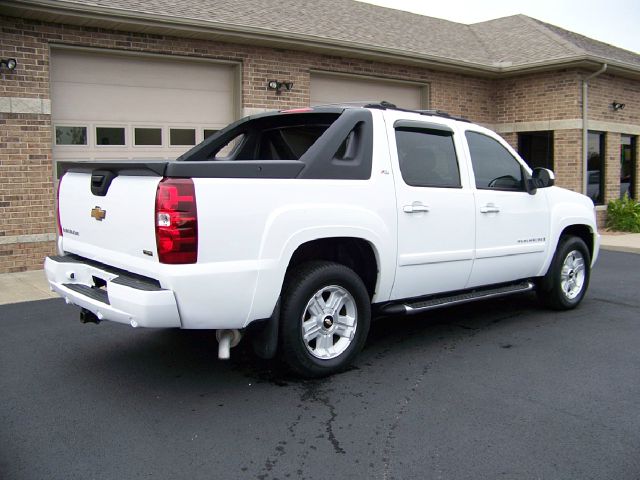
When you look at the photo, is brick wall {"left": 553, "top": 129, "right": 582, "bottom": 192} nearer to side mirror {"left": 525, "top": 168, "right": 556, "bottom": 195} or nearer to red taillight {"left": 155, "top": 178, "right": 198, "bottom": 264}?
side mirror {"left": 525, "top": 168, "right": 556, "bottom": 195}

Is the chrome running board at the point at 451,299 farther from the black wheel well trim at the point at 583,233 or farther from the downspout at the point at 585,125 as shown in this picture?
the downspout at the point at 585,125

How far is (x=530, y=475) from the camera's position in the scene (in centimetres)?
317

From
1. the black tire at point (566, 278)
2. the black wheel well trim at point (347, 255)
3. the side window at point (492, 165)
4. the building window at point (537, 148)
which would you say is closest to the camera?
the black wheel well trim at point (347, 255)

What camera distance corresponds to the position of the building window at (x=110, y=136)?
9.85m

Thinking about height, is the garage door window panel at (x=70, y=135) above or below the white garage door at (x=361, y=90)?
below

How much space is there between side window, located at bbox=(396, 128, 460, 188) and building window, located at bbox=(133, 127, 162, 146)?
246 inches

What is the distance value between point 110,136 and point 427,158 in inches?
251

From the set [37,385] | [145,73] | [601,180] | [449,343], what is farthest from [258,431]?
[601,180]

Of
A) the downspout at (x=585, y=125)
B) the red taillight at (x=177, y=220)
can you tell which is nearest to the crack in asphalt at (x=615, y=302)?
the red taillight at (x=177, y=220)

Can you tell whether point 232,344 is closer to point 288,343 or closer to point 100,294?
point 288,343

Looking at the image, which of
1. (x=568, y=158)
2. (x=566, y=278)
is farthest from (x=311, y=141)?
(x=568, y=158)

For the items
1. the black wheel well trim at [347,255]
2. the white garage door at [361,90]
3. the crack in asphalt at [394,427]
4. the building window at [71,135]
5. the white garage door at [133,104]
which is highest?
the white garage door at [361,90]

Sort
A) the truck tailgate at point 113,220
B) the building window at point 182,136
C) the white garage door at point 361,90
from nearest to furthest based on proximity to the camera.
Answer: the truck tailgate at point 113,220 → the building window at point 182,136 → the white garage door at point 361,90

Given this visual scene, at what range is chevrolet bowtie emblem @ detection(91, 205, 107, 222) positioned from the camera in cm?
425
